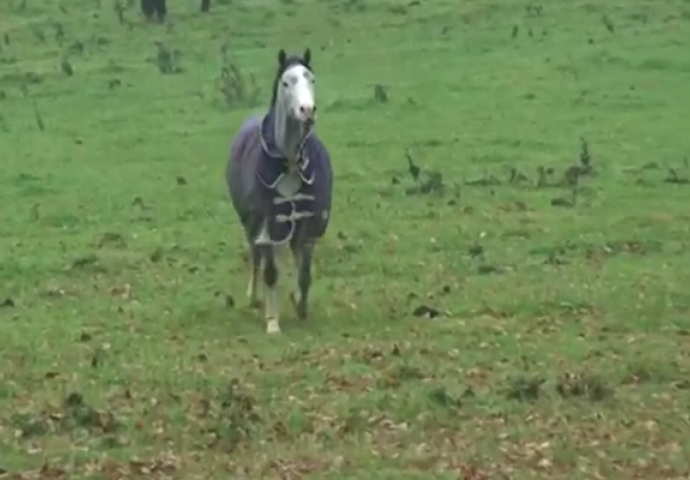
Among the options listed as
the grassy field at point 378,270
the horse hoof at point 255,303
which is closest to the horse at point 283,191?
the grassy field at point 378,270

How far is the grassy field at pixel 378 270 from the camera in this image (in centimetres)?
952

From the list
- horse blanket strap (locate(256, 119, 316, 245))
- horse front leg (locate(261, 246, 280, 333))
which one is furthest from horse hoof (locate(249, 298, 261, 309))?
horse blanket strap (locate(256, 119, 316, 245))

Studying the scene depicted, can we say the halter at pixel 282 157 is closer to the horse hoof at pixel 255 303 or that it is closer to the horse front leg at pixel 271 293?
the horse front leg at pixel 271 293

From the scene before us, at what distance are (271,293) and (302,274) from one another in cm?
37

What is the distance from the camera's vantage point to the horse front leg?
12.9 metres

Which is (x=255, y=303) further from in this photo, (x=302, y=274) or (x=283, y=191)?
(x=283, y=191)

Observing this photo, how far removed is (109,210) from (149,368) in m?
7.52

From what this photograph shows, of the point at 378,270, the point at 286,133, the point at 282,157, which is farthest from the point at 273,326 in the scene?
the point at 378,270

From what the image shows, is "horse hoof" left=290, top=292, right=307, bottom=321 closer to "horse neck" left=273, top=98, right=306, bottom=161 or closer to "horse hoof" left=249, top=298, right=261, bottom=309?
"horse hoof" left=249, top=298, right=261, bottom=309

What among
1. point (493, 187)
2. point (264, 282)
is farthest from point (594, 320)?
point (493, 187)

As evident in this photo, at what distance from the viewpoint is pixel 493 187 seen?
19203 millimetres

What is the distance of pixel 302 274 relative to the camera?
43.3 feet

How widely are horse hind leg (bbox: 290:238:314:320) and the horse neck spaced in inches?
30.4

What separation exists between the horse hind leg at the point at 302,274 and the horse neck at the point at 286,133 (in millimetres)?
772
